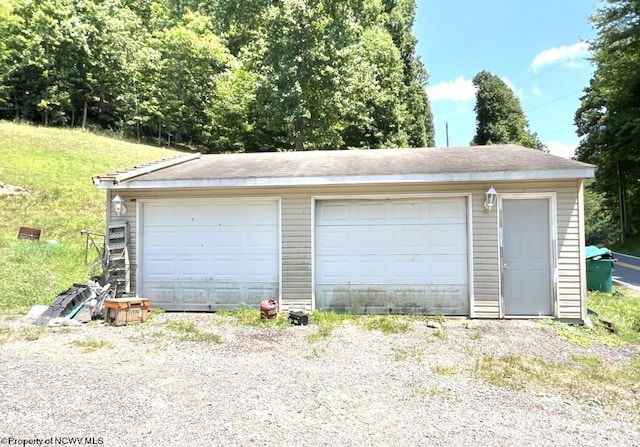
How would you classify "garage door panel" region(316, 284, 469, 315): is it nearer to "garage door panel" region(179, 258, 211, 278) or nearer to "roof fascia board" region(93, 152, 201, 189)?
"garage door panel" region(179, 258, 211, 278)

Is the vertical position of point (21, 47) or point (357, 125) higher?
point (21, 47)

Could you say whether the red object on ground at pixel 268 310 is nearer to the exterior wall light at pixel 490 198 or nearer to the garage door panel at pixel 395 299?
the garage door panel at pixel 395 299

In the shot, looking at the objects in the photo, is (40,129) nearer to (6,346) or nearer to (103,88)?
(103,88)

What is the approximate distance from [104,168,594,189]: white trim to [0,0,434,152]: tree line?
1338 centimetres

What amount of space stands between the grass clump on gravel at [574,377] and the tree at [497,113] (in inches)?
1181

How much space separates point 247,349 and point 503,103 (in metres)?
33.6

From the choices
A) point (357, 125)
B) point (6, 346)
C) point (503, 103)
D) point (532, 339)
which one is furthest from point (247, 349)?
point (503, 103)

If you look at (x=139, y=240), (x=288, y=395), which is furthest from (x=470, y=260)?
(x=139, y=240)

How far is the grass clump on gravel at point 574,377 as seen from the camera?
11.9 ft

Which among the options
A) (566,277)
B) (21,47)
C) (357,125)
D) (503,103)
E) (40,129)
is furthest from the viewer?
(503,103)

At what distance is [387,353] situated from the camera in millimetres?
4938

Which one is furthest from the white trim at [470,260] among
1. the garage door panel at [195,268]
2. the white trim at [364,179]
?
the garage door panel at [195,268]

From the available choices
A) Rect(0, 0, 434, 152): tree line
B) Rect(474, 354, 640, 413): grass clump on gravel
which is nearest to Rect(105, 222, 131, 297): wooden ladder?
Rect(474, 354, 640, 413): grass clump on gravel

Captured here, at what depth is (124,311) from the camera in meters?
6.19
